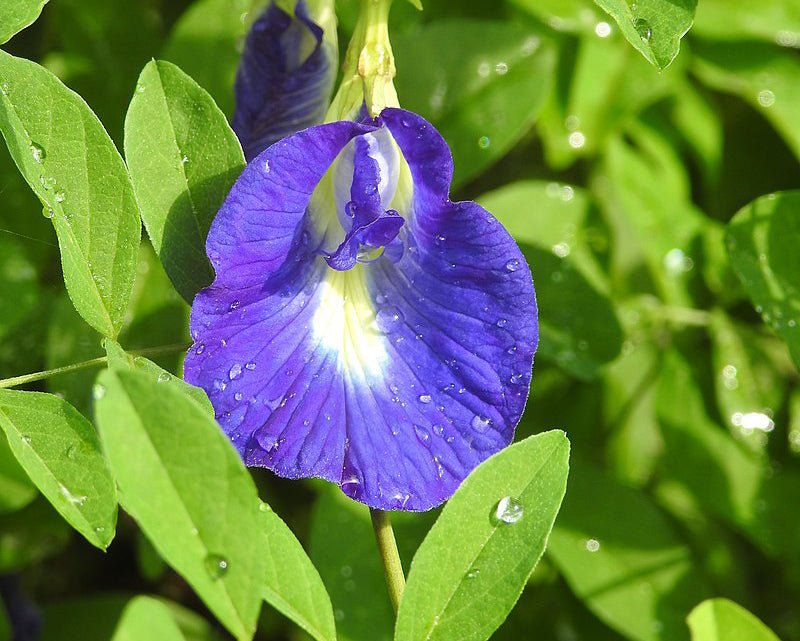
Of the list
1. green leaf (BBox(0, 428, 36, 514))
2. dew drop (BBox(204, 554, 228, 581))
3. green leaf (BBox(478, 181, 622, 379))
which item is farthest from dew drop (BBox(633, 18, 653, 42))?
green leaf (BBox(0, 428, 36, 514))

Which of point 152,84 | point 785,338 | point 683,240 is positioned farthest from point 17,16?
point 683,240

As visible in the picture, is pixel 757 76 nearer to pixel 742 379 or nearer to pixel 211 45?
pixel 742 379

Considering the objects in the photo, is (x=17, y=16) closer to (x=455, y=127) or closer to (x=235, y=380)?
(x=235, y=380)

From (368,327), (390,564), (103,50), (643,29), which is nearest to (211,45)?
(103,50)

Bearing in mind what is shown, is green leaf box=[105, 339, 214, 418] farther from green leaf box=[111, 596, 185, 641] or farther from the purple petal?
the purple petal

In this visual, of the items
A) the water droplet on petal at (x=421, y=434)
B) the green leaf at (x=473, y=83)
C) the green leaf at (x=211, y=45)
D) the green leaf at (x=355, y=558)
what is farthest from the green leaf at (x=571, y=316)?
the green leaf at (x=211, y=45)

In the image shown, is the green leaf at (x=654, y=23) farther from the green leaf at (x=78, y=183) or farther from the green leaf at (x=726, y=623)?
the green leaf at (x=726, y=623)
